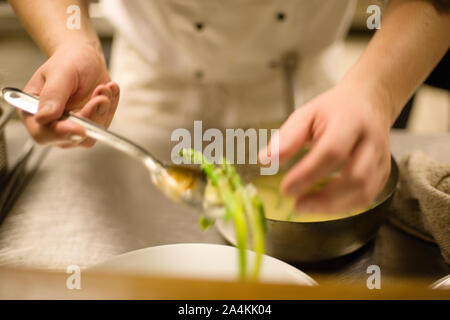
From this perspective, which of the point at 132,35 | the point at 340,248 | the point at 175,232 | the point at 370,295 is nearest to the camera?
the point at 370,295

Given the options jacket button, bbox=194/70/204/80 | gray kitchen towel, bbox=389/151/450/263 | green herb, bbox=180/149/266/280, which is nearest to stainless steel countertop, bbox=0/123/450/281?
gray kitchen towel, bbox=389/151/450/263

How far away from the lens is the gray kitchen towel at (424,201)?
617 millimetres

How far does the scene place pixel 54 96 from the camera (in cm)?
51

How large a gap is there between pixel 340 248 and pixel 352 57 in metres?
1.97

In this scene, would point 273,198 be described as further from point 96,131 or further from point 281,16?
point 281,16

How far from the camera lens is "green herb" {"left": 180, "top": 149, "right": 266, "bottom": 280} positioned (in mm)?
467

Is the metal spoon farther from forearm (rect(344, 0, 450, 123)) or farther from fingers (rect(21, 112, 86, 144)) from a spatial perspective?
forearm (rect(344, 0, 450, 123))

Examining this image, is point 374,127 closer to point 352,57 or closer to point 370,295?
point 370,295

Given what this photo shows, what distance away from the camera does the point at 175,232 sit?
2.35ft

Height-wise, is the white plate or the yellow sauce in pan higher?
A: the yellow sauce in pan

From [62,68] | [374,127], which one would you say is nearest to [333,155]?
[374,127]

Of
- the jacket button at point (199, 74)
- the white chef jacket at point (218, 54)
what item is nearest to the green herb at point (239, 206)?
the white chef jacket at point (218, 54)

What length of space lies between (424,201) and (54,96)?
0.52m

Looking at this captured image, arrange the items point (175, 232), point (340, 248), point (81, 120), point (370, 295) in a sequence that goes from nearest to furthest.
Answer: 1. point (370, 295)
2. point (81, 120)
3. point (340, 248)
4. point (175, 232)
